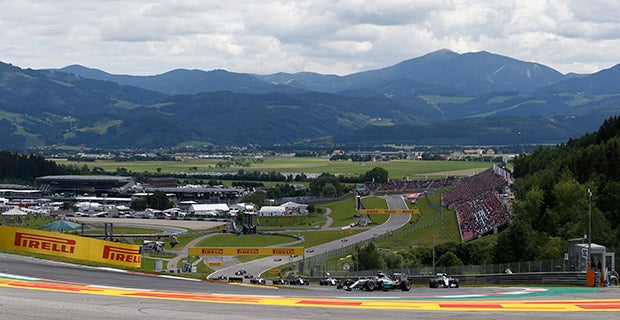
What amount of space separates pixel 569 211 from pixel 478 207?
123 feet

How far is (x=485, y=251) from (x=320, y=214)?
69.7m

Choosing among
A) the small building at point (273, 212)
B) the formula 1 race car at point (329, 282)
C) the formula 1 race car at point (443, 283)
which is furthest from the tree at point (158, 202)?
the formula 1 race car at point (443, 283)

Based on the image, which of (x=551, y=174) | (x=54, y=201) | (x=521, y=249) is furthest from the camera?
(x=54, y=201)

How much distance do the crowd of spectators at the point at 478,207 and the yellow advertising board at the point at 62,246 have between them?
46.4 meters

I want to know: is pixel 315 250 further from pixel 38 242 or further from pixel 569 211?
pixel 38 242

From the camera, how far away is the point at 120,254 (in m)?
45.2

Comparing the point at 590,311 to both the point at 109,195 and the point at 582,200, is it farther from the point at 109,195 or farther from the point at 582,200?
the point at 109,195

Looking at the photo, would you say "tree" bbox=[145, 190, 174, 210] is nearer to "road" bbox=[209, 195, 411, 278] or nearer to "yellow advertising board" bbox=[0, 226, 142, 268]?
"road" bbox=[209, 195, 411, 278]

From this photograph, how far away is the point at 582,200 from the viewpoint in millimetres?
69500

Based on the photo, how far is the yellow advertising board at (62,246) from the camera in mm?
43219

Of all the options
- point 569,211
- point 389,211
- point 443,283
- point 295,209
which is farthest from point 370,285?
point 295,209

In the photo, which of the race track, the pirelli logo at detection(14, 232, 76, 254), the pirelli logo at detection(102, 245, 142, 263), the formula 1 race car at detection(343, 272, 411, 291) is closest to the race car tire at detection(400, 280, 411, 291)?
the formula 1 race car at detection(343, 272, 411, 291)

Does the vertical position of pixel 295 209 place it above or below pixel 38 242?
below

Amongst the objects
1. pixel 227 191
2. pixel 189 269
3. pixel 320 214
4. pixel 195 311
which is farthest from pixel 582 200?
pixel 227 191
